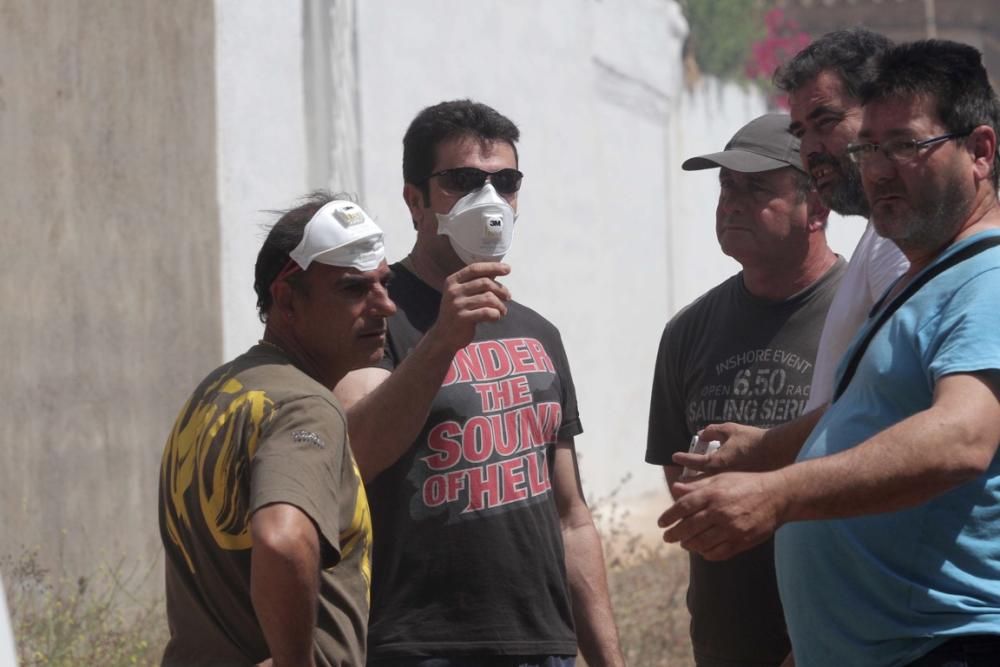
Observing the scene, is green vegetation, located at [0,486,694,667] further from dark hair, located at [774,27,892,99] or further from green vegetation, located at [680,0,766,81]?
green vegetation, located at [680,0,766,81]

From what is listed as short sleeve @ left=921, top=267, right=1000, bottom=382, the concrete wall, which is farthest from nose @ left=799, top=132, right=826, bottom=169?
the concrete wall

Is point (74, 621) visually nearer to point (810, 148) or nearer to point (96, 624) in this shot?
point (96, 624)

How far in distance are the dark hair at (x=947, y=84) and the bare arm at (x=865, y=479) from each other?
521mm

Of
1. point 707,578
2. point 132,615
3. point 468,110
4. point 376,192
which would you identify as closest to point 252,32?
point 376,192

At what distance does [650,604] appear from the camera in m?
8.05

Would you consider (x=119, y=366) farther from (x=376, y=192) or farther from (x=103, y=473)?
(x=376, y=192)

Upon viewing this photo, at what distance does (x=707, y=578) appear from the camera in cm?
400

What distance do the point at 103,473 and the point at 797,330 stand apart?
3336 mm

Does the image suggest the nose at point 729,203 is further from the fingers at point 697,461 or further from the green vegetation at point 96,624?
the green vegetation at point 96,624

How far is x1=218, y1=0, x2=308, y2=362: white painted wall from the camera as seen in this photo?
688 cm

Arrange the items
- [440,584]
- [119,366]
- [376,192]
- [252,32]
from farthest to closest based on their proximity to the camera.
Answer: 1. [376,192]
2. [252,32]
3. [119,366]
4. [440,584]

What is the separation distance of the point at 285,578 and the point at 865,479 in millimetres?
923

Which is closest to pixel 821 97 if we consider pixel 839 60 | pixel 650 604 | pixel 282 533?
pixel 839 60

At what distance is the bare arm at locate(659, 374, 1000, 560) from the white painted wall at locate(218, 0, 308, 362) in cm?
454
